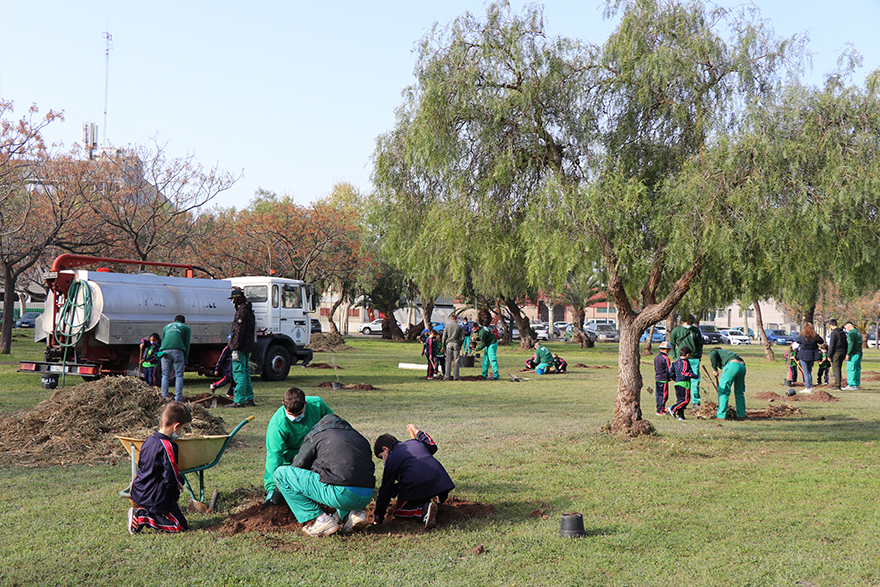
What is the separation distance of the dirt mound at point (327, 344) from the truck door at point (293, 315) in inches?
586

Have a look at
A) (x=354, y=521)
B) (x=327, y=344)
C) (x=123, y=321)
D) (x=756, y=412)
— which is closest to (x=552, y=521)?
(x=354, y=521)

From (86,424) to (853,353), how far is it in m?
18.0

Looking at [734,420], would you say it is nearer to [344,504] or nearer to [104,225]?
[344,504]

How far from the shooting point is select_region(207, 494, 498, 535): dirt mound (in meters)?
5.66

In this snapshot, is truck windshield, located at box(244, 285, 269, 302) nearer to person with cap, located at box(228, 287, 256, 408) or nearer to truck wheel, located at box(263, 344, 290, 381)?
truck wheel, located at box(263, 344, 290, 381)

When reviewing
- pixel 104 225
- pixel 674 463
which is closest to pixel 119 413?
pixel 674 463

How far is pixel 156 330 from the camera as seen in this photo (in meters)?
16.3

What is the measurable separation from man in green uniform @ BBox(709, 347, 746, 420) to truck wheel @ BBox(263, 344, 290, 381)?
10661 millimetres

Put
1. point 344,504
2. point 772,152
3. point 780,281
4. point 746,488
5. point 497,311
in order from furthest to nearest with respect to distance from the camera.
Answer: point 497,311
point 780,281
point 772,152
point 746,488
point 344,504

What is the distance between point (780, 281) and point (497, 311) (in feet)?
119

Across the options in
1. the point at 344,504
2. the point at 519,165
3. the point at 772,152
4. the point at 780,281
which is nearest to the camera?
the point at 344,504

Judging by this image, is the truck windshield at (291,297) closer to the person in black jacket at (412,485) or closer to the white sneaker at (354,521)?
the person in black jacket at (412,485)

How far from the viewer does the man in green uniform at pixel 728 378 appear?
12594mm

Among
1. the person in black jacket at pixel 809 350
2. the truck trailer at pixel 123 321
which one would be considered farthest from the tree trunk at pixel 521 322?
the truck trailer at pixel 123 321
